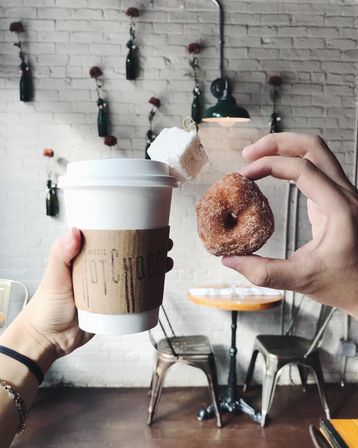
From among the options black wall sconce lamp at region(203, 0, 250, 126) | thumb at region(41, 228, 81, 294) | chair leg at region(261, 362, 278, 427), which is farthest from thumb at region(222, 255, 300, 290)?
chair leg at region(261, 362, 278, 427)

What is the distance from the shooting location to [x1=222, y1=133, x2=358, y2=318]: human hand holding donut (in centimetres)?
77

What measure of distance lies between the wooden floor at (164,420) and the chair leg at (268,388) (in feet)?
0.35

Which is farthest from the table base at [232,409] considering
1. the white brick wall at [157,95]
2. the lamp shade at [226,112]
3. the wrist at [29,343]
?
the wrist at [29,343]

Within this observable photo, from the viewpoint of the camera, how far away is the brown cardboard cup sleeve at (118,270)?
0.85m

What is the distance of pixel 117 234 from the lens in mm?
849

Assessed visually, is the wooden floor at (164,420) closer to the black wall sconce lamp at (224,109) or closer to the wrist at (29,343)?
the wrist at (29,343)

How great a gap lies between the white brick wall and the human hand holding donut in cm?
293

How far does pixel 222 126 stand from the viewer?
12.4 feet

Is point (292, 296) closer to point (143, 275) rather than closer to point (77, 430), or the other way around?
point (77, 430)

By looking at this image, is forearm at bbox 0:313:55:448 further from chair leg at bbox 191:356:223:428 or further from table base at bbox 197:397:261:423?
table base at bbox 197:397:261:423

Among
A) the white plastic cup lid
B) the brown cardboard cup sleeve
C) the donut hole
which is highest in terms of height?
the white plastic cup lid

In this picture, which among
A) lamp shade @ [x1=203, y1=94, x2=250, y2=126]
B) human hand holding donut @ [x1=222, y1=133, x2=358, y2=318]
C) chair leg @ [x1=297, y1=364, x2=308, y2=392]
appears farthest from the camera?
chair leg @ [x1=297, y1=364, x2=308, y2=392]

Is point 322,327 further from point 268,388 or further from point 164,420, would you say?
point 164,420

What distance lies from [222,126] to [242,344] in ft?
6.46
